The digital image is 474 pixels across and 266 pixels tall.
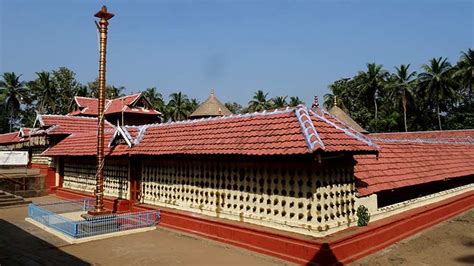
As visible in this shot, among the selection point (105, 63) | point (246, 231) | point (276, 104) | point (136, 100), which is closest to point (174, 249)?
point (246, 231)

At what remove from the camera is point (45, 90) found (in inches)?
1903

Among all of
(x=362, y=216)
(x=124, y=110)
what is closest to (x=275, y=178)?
(x=362, y=216)

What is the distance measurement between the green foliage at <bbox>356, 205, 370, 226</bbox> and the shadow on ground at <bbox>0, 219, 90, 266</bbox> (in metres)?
6.62

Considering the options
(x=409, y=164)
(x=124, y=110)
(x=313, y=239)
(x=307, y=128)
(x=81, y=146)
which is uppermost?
(x=124, y=110)

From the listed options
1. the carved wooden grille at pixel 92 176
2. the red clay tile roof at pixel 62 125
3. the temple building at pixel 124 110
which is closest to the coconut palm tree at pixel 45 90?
the temple building at pixel 124 110

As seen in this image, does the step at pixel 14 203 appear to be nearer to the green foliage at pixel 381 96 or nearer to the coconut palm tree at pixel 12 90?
the green foliage at pixel 381 96

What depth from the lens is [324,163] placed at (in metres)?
8.79

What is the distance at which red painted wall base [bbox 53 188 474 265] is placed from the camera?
7.96 metres

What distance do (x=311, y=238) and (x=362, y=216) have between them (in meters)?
2.06

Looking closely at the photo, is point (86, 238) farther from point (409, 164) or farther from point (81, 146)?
point (409, 164)

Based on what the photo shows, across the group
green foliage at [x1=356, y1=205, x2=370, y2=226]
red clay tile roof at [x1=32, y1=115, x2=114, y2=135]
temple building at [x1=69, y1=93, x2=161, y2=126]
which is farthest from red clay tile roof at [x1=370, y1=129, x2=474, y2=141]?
temple building at [x1=69, y1=93, x2=161, y2=126]

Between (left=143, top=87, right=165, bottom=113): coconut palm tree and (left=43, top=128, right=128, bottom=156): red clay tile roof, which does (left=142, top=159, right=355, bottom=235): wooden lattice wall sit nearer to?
(left=43, top=128, right=128, bottom=156): red clay tile roof

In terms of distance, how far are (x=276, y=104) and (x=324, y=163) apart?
47.7 meters

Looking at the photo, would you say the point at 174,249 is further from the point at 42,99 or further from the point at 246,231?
the point at 42,99
